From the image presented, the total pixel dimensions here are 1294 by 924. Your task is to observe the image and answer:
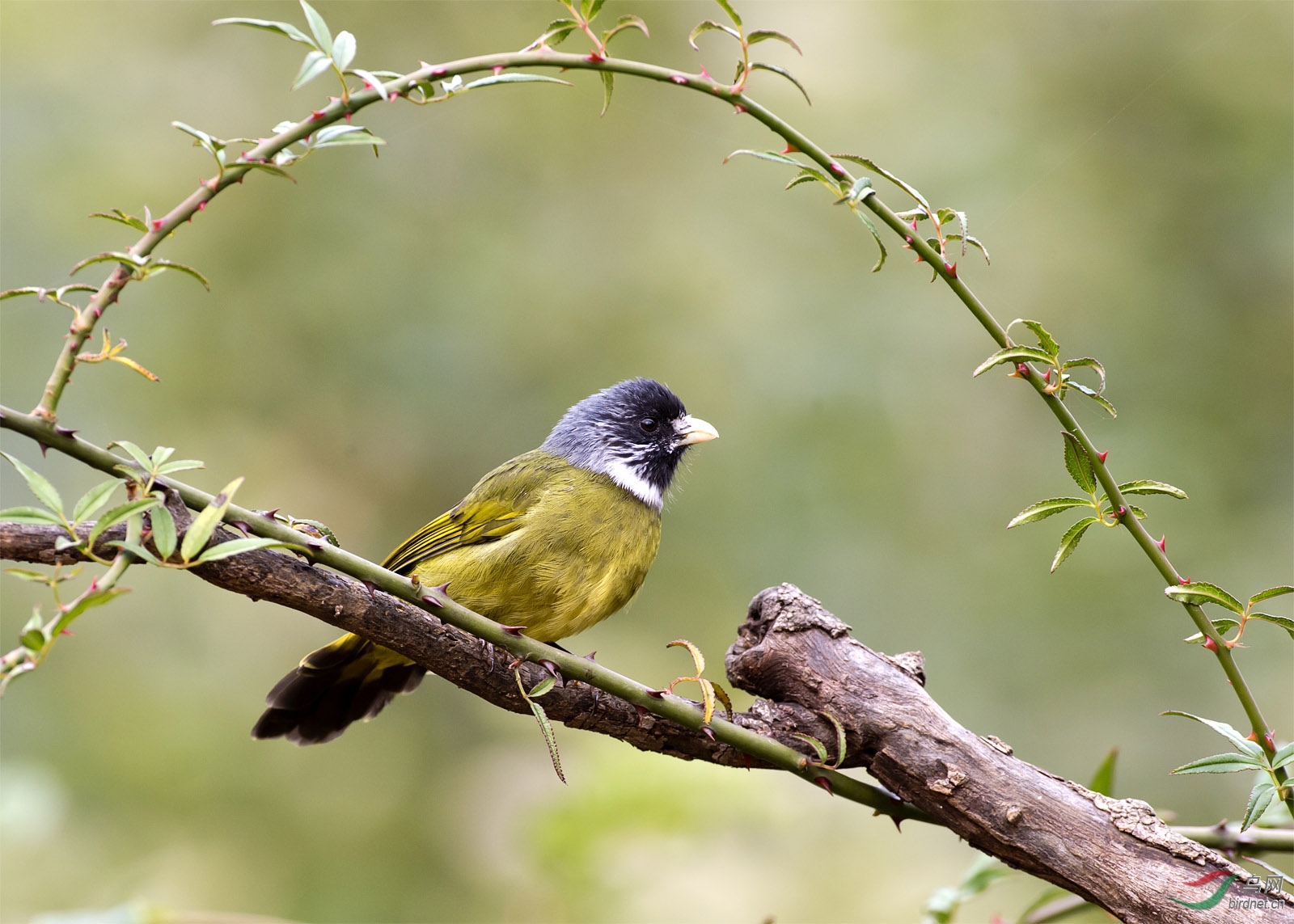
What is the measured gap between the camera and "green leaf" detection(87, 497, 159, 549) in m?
1.32

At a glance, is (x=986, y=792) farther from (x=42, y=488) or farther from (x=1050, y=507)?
(x=42, y=488)

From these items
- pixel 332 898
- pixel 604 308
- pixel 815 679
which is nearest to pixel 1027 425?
pixel 604 308

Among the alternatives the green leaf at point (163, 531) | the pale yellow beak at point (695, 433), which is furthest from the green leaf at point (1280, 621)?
the pale yellow beak at point (695, 433)

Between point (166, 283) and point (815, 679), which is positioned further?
point (166, 283)

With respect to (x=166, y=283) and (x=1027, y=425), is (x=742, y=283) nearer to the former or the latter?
(x=1027, y=425)

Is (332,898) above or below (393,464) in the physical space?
below

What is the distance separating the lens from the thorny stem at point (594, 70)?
1.44 m

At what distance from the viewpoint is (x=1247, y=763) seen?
5.53 ft

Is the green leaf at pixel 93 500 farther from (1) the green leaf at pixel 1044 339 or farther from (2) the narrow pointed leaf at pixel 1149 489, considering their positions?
(2) the narrow pointed leaf at pixel 1149 489

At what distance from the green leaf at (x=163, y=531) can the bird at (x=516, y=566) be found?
1547 millimetres

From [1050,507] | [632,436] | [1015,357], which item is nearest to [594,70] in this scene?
[1015,357]

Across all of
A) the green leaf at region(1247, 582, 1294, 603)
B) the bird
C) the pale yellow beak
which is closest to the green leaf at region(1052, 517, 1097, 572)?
the green leaf at region(1247, 582, 1294, 603)

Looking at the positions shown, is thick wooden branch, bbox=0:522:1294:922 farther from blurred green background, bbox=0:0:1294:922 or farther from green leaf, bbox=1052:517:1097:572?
blurred green background, bbox=0:0:1294:922

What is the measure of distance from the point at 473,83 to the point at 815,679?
131 cm
